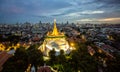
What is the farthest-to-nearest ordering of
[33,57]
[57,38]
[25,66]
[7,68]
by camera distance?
[57,38] → [33,57] → [25,66] → [7,68]

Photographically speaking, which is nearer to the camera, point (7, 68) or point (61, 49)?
point (7, 68)

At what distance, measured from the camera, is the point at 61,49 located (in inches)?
540

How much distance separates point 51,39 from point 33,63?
375 cm

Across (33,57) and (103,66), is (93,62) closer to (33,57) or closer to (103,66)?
(103,66)

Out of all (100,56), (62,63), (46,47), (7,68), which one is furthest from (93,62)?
(7,68)

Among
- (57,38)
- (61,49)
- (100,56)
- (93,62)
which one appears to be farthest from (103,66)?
(57,38)

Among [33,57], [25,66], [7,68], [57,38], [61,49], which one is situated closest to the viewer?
[7,68]

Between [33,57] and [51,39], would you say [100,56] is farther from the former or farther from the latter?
[33,57]

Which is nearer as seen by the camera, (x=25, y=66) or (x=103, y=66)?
(x=25, y=66)

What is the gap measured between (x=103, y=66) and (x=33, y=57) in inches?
188

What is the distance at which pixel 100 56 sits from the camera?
46.9ft

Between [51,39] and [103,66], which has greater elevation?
[51,39]

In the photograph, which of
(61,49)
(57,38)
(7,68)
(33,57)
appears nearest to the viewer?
(7,68)

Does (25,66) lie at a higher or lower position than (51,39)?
lower
